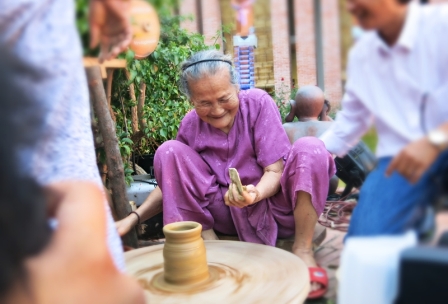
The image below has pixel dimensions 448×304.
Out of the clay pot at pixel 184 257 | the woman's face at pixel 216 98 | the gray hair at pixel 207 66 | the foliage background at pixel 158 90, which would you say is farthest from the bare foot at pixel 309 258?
the foliage background at pixel 158 90

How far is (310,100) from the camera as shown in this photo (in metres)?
1.13

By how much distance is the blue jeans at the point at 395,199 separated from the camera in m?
0.72

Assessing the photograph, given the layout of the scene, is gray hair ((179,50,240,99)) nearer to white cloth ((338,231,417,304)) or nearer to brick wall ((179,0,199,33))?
brick wall ((179,0,199,33))

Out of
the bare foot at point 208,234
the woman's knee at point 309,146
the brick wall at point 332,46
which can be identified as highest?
the brick wall at point 332,46

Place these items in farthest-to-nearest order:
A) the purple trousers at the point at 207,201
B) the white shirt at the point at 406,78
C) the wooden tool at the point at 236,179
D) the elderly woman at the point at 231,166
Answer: the purple trousers at the point at 207,201 → the elderly woman at the point at 231,166 → the wooden tool at the point at 236,179 → the white shirt at the point at 406,78

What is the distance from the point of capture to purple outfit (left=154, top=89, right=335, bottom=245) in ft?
7.00

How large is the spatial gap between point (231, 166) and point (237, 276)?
2.36 feet

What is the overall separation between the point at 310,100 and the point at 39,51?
624 mm

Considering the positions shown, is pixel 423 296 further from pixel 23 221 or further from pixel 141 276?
pixel 141 276

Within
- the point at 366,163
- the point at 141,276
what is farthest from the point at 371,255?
the point at 141,276

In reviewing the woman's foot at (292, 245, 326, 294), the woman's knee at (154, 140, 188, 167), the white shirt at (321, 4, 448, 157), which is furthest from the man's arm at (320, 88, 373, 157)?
the woman's knee at (154, 140, 188, 167)

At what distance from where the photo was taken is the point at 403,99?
73 cm

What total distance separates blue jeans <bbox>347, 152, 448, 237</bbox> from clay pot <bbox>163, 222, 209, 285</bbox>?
0.72 m

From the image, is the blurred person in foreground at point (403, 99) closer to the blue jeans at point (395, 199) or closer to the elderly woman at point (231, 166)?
the blue jeans at point (395, 199)
